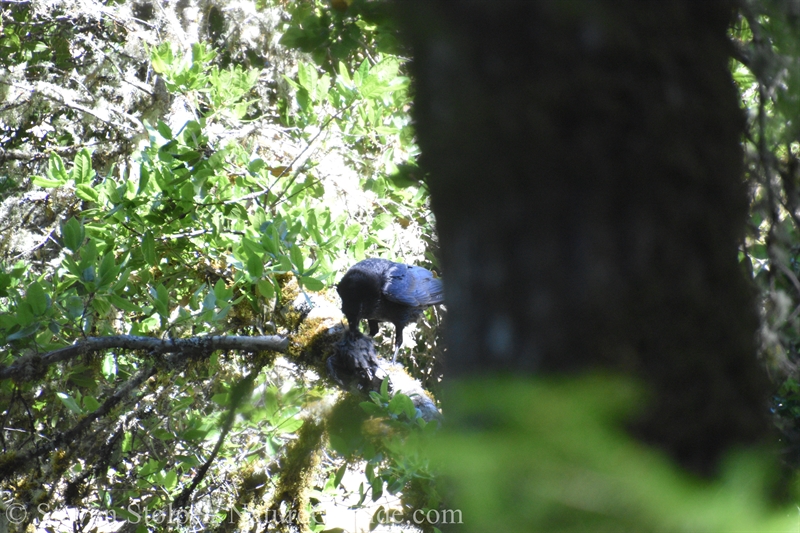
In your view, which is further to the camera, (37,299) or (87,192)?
(87,192)

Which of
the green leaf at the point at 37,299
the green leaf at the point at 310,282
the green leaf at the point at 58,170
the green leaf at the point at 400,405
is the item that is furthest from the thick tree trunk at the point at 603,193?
the green leaf at the point at 58,170

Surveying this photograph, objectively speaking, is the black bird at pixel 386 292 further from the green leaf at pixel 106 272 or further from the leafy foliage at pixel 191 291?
the green leaf at pixel 106 272

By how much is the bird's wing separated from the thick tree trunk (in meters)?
1.96

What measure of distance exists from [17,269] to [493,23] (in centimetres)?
231

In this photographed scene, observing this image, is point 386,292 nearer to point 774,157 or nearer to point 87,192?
point 87,192

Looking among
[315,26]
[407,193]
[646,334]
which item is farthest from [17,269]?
[646,334]

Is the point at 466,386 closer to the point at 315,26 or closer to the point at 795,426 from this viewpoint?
the point at 315,26

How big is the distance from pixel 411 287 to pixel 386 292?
0.16 metres

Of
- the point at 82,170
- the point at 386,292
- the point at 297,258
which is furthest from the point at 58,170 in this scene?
the point at 386,292

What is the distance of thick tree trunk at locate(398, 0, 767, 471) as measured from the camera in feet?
1.86

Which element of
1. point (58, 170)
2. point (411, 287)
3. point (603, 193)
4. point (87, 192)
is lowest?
point (603, 193)

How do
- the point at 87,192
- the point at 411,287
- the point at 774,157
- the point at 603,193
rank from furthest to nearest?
1. the point at 411,287
2. the point at 87,192
3. the point at 774,157
4. the point at 603,193

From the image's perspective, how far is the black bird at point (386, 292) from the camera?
93.5 inches

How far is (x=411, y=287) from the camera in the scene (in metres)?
2.66
